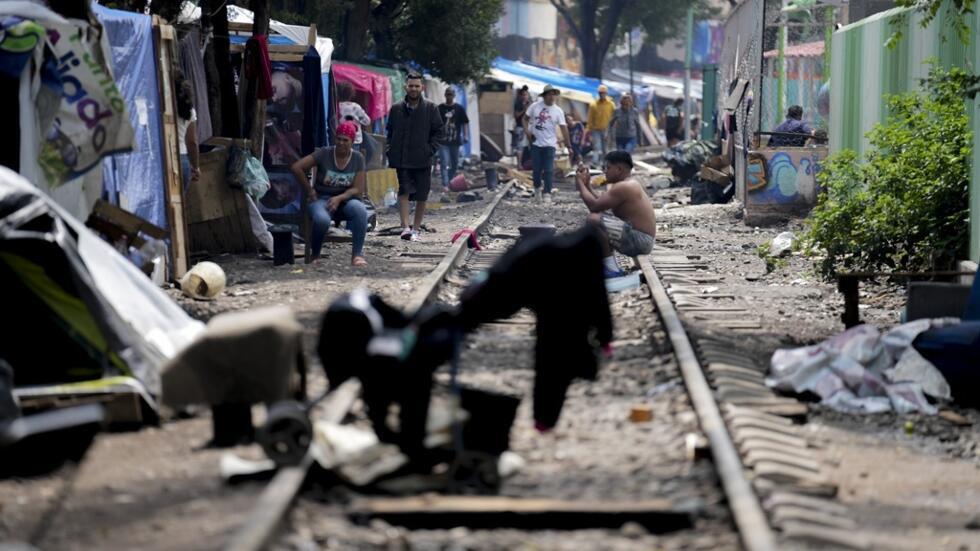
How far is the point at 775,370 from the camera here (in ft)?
29.3

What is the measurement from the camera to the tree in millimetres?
57094

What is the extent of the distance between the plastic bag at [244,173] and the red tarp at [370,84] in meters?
9.90

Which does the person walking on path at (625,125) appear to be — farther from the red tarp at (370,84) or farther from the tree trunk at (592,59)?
the tree trunk at (592,59)

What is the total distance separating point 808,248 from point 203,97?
6.43 metres

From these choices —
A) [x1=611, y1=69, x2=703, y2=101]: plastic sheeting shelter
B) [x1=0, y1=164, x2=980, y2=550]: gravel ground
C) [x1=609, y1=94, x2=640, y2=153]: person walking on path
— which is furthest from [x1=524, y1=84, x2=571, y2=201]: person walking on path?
[x1=611, y1=69, x2=703, y2=101]: plastic sheeting shelter

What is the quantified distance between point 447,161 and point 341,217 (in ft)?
41.6

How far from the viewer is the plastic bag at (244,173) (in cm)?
1485

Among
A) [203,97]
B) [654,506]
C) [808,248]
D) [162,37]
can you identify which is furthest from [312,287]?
[654,506]

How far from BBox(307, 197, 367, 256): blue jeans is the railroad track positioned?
3397 millimetres

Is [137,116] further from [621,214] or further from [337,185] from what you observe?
[621,214]

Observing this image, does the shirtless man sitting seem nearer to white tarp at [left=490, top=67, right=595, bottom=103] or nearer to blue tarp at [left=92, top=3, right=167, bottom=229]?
blue tarp at [left=92, top=3, right=167, bottom=229]

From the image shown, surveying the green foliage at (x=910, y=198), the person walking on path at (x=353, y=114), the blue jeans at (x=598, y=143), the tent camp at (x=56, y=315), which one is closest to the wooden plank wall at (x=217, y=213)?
the person walking on path at (x=353, y=114)

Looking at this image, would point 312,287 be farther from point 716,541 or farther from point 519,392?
point 716,541

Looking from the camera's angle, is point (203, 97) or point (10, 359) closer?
point (10, 359)
